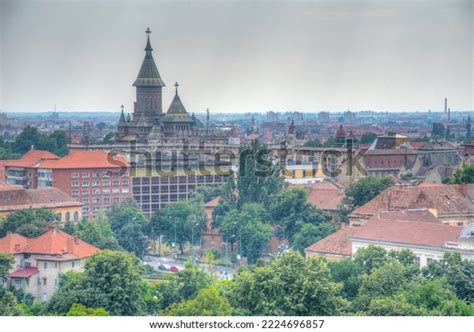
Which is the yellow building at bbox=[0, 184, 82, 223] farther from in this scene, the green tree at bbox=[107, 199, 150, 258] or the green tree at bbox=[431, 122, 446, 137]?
the green tree at bbox=[431, 122, 446, 137]

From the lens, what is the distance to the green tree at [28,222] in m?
22.8

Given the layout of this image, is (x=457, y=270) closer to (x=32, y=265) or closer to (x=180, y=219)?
(x=32, y=265)

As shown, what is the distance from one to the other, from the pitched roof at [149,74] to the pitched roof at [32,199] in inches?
476

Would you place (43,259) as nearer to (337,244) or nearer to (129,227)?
(337,244)

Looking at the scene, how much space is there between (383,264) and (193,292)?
2.21 m

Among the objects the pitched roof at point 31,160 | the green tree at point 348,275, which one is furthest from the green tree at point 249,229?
the pitched roof at point 31,160

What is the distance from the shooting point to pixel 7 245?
21297mm

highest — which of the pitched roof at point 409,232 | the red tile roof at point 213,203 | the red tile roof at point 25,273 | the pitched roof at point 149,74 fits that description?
the pitched roof at point 149,74

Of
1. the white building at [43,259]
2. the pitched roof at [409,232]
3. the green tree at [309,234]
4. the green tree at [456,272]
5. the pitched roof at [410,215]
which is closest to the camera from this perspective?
the green tree at [456,272]

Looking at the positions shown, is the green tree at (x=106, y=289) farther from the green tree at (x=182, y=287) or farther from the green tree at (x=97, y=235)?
the green tree at (x=97, y=235)

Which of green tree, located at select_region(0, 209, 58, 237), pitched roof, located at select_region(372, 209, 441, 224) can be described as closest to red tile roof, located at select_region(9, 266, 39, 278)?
green tree, located at select_region(0, 209, 58, 237)

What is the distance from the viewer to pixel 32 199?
27641 millimetres

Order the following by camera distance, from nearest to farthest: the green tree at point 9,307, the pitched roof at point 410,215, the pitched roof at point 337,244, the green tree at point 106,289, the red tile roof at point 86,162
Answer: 1. the green tree at point 9,307
2. the green tree at point 106,289
3. the pitched roof at point 337,244
4. the pitched roof at point 410,215
5. the red tile roof at point 86,162
